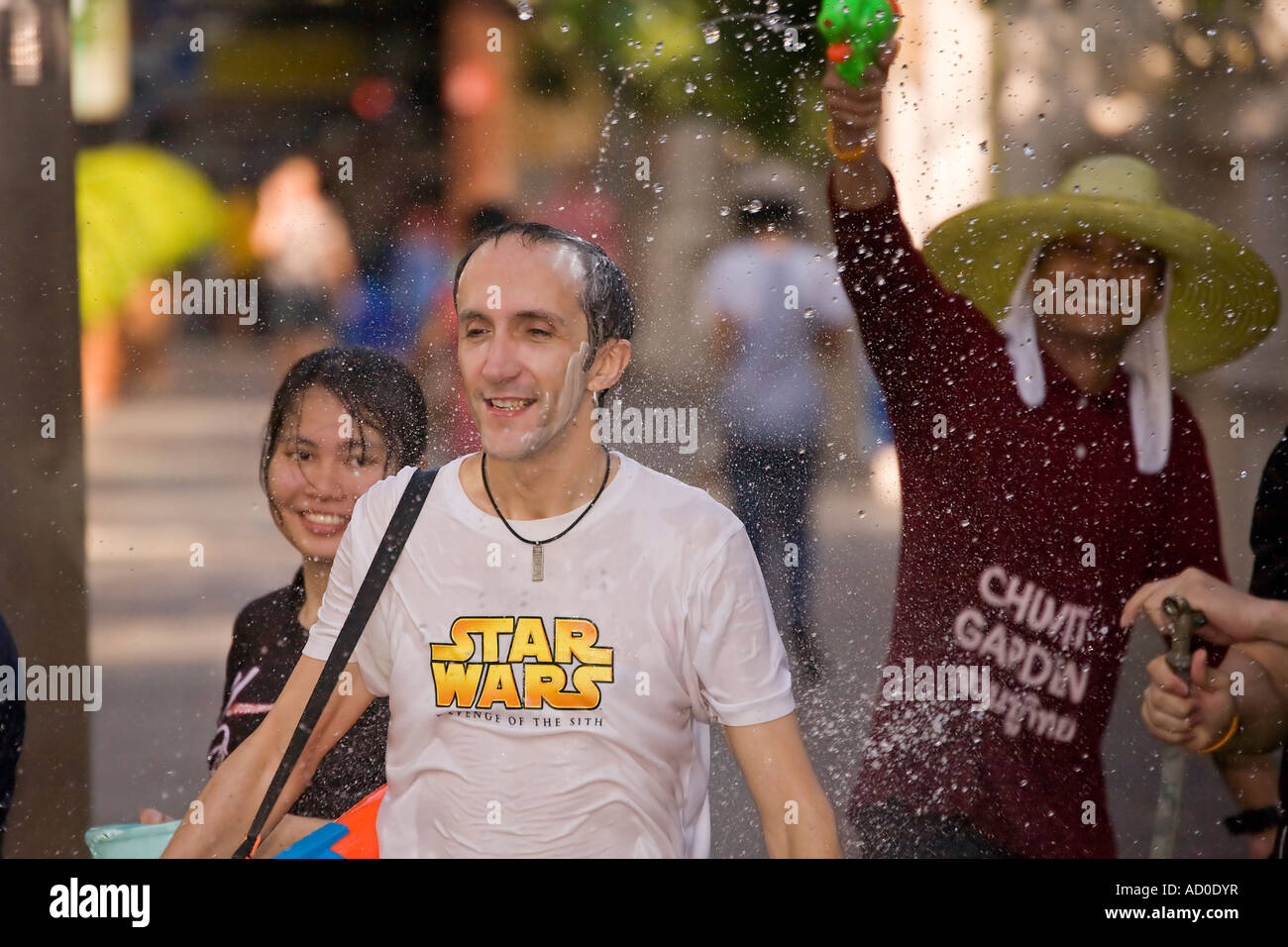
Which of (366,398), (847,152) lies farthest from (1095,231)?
(366,398)

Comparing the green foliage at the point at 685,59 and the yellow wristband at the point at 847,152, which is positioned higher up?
the green foliage at the point at 685,59

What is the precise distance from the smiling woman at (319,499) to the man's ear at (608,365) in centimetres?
40

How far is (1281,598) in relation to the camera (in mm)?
2547

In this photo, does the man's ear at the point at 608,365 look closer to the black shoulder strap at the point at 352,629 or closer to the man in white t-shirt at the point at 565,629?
the man in white t-shirt at the point at 565,629

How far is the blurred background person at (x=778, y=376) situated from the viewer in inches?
98.9

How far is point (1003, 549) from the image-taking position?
2.55m

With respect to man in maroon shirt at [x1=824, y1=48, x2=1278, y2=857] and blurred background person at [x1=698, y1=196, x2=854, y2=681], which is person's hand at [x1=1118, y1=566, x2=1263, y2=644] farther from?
blurred background person at [x1=698, y1=196, x2=854, y2=681]

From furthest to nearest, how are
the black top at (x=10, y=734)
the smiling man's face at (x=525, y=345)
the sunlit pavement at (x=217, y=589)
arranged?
the black top at (x=10, y=734), the sunlit pavement at (x=217, y=589), the smiling man's face at (x=525, y=345)

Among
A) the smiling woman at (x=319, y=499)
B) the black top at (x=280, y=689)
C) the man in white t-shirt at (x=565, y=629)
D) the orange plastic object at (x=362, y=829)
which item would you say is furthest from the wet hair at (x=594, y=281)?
the orange plastic object at (x=362, y=829)

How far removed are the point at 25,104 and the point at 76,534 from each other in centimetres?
97

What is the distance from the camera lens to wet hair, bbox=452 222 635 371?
2.48m

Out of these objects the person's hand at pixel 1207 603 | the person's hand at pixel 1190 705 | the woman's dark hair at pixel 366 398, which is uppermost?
the woman's dark hair at pixel 366 398

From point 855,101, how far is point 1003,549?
1.03 m
